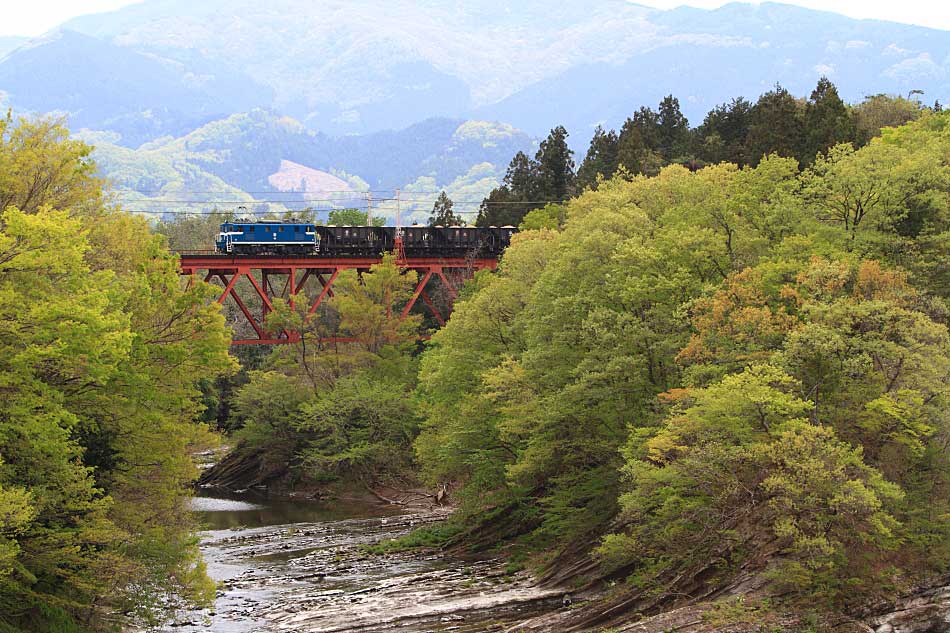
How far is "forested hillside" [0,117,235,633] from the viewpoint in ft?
90.2

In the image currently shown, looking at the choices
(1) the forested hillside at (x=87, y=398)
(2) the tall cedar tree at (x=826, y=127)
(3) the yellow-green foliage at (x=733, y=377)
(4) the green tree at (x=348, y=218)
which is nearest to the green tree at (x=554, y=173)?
(4) the green tree at (x=348, y=218)

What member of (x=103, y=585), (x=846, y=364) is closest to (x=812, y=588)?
(x=846, y=364)

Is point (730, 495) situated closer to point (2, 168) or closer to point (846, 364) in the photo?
point (846, 364)

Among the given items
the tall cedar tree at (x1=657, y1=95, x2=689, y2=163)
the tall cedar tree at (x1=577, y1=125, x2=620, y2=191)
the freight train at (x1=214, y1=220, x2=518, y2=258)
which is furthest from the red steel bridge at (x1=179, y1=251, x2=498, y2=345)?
the tall cedar tree at (x1=657, y1=95, x2=689, y2=163)

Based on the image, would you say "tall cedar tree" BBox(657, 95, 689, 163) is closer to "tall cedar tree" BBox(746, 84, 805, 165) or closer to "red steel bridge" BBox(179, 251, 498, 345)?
"tall cedar tree" BBox(746, 84, 805, 165)

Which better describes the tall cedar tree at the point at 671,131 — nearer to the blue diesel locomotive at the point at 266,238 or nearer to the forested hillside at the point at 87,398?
the blue diesel locomotive at the point at 266,238

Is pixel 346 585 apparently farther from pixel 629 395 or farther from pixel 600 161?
pixel 600 161

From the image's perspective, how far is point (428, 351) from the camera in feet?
244

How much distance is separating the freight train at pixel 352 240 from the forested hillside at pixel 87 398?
4997 cm

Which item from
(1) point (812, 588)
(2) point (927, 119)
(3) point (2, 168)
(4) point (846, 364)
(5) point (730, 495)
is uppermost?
(2) point (927, 119)

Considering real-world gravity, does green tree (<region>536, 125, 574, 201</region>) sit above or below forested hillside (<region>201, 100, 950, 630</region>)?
above

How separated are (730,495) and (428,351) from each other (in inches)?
1620

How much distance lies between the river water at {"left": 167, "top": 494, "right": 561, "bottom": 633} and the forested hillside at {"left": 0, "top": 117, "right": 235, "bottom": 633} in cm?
478

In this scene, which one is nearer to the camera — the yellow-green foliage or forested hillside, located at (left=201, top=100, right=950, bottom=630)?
forested hillside, located at (left=201, top=100, right=950, bottom=630)
